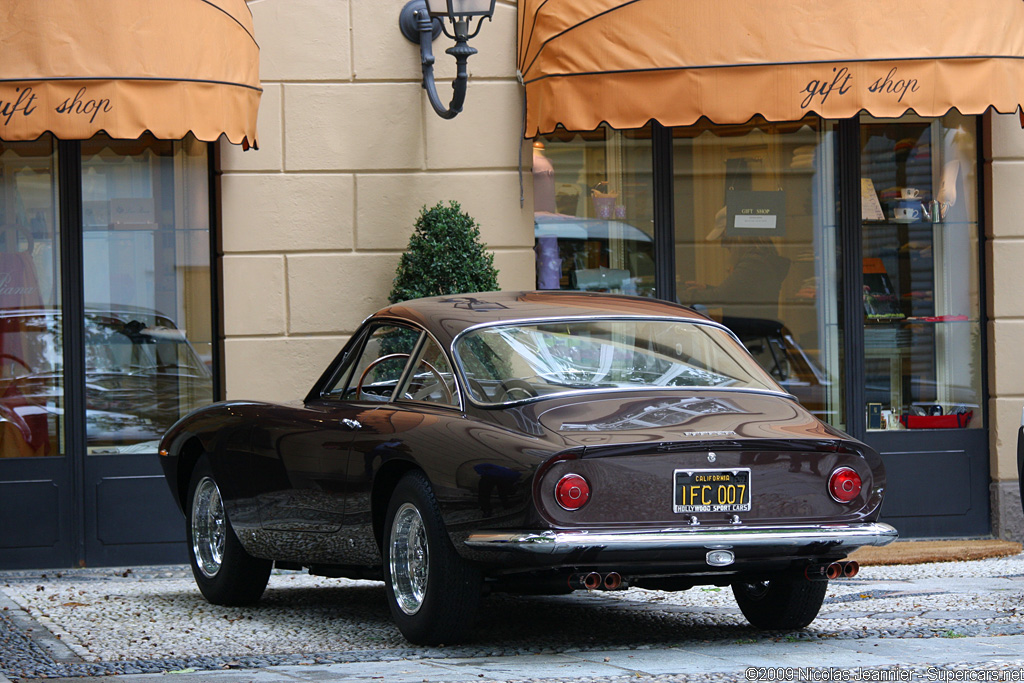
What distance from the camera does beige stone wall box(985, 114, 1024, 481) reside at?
1027 cm

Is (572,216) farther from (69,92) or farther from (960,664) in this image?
(960,664)

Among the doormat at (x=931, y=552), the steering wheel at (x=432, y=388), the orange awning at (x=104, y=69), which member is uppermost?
the orange awning at (x=104, y=69)

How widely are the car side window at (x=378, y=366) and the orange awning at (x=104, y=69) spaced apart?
8.69 ft

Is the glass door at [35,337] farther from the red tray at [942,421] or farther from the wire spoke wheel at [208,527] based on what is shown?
the red tray at [942,421]

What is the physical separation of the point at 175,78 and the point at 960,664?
233 inches

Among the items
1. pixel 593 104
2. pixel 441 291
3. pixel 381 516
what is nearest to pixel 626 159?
pixel 593 104

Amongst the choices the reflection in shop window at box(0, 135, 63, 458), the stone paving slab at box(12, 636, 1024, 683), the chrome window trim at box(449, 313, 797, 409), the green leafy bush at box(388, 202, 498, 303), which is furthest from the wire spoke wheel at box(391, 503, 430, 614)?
the reflection in shop window at box(0, 135, 63, 458)

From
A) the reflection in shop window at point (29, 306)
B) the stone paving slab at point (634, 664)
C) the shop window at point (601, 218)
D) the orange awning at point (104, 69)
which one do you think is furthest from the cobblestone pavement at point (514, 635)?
the shop window at point (601, 218)

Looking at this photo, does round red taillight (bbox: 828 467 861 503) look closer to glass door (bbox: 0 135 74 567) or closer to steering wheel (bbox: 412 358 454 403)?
steering wheel (bbox: 412 358 454 403)

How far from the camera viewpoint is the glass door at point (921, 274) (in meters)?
10.5

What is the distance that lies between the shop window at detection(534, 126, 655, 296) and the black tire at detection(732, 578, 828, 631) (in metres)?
4.29

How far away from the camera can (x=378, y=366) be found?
22.4 feet

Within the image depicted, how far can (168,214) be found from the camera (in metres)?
9.98

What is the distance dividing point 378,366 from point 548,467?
5.85 feet
